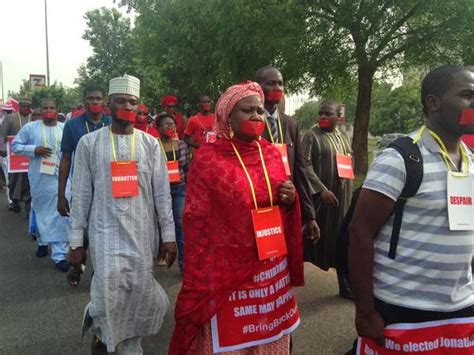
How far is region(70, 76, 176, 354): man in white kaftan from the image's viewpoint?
3.05 metres

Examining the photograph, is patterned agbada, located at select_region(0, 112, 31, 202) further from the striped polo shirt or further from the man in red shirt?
the striped polo shirt

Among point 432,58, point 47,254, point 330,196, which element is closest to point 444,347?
point 330,196

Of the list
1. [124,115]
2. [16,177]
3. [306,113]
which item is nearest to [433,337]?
[124,115]

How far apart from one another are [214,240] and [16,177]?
7.08 metres

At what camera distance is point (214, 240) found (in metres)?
2.40

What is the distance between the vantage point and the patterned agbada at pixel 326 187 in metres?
4.59

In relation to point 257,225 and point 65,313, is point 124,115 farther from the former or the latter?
point 65,313

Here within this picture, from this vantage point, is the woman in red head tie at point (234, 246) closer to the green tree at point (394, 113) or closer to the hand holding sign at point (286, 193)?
the hand holding sign at point (286, 193)

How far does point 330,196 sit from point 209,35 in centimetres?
963

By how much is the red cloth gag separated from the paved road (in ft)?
4.70

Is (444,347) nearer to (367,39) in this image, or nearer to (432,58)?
(367,39)

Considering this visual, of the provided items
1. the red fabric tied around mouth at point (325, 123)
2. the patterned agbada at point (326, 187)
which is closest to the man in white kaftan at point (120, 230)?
the patterned agbada at point (326, 187)

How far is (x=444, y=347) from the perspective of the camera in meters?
1.95

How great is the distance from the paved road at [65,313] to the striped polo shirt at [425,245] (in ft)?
5.99
